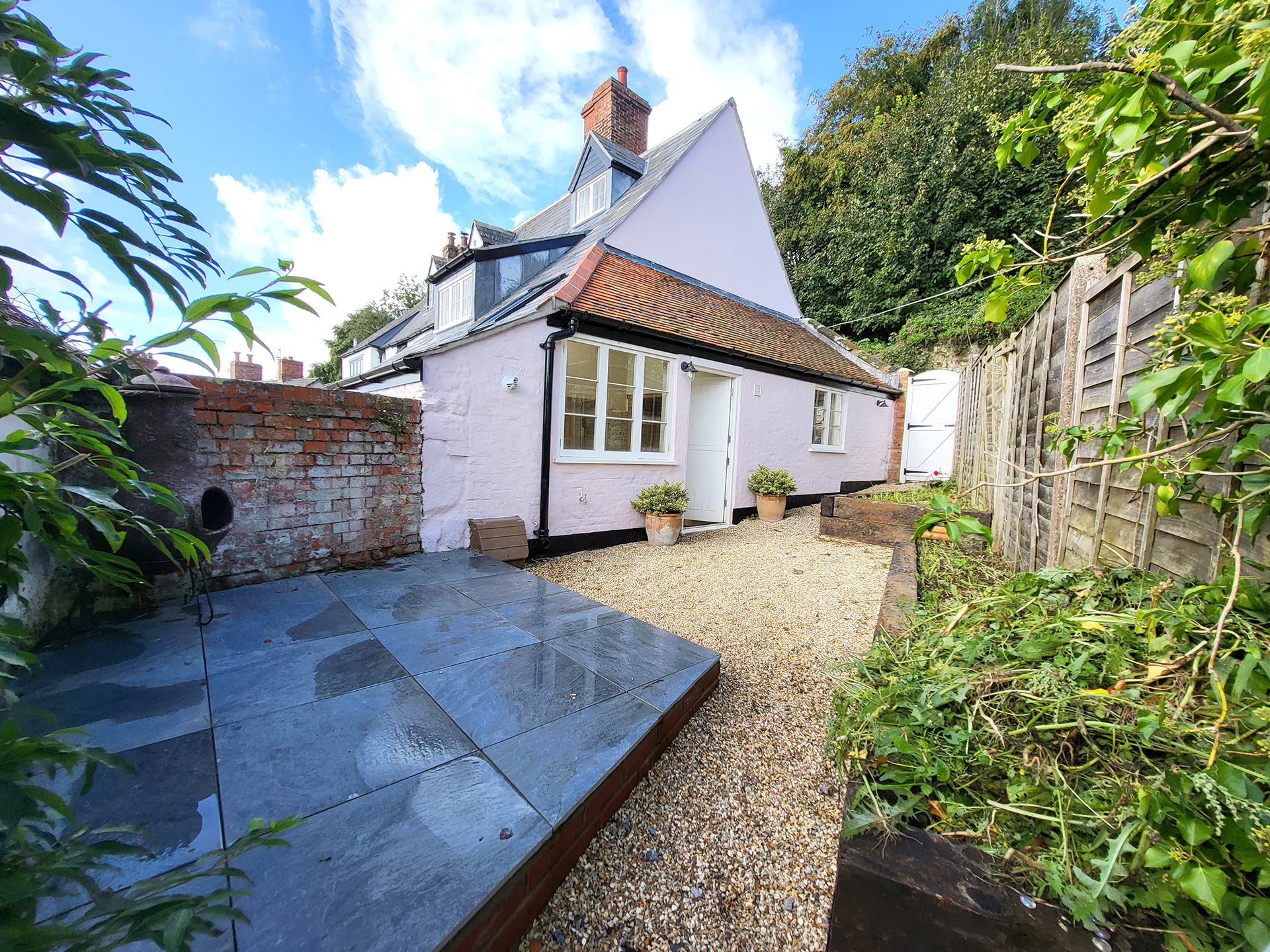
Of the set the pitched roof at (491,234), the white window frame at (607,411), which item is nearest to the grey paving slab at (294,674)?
the white window frame at (607,411)

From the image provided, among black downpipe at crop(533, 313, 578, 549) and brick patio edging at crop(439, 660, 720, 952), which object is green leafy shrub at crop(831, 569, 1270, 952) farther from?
black downpipe at crop(533, 313, 578, 549)

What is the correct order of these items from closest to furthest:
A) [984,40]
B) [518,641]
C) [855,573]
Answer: [518,641] < [855,573] < [984,40]

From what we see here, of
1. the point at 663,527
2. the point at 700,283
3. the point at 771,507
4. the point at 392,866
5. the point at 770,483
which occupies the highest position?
the point at 700,283

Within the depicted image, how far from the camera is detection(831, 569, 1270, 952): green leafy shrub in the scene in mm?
945

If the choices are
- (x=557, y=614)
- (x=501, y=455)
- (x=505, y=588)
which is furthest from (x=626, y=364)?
(x=557, y=614)

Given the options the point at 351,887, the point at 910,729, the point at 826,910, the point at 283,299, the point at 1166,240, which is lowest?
the point at 826,910

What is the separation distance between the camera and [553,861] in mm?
1500

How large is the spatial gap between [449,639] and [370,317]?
Answer: 1213 inches

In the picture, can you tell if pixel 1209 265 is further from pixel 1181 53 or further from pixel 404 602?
pixel 404 602

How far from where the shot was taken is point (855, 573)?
17.1 feet

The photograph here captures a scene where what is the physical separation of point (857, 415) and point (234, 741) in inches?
436

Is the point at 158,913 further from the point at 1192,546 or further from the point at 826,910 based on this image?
the point at 1192,546

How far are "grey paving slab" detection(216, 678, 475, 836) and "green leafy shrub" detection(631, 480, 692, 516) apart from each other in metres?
4.30

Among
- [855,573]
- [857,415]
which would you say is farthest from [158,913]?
[857,415]
